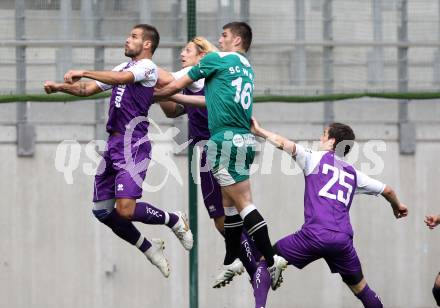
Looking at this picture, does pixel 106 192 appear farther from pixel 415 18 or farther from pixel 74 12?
pixel 415 18

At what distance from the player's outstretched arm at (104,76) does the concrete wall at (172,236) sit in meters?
3.55

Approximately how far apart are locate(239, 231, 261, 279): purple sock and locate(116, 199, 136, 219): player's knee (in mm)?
1078

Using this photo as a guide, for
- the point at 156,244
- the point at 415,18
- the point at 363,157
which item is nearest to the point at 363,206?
the point at 363,157

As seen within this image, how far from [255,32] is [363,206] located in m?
2.47

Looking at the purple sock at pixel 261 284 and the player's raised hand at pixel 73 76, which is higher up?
the player's raised hand at pixel 73 76

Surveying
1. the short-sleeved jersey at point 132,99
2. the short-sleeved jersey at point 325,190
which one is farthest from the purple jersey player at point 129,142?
the short-sleeved jersey at point 325,190

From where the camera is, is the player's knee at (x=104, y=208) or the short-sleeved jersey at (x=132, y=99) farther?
the player's knee at (x=104, y=208)

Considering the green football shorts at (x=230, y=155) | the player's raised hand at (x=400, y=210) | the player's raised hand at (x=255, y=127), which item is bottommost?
the player's raised hand at (x=400, y=210)

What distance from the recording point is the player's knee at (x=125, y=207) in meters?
8.97

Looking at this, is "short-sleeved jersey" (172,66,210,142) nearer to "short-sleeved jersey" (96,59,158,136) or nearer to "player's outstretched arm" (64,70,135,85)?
"short-sleeved jersey" (96,59,158,136)

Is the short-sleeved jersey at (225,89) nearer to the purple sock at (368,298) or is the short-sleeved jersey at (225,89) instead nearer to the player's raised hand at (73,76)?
the player's raised hand at (73,76)

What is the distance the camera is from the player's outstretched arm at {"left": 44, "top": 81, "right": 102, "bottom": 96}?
831 centimetres

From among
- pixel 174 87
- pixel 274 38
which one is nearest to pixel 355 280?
pixel 174 87

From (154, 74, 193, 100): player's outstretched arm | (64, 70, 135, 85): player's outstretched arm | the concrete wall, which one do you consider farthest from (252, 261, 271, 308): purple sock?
the concrete wall
